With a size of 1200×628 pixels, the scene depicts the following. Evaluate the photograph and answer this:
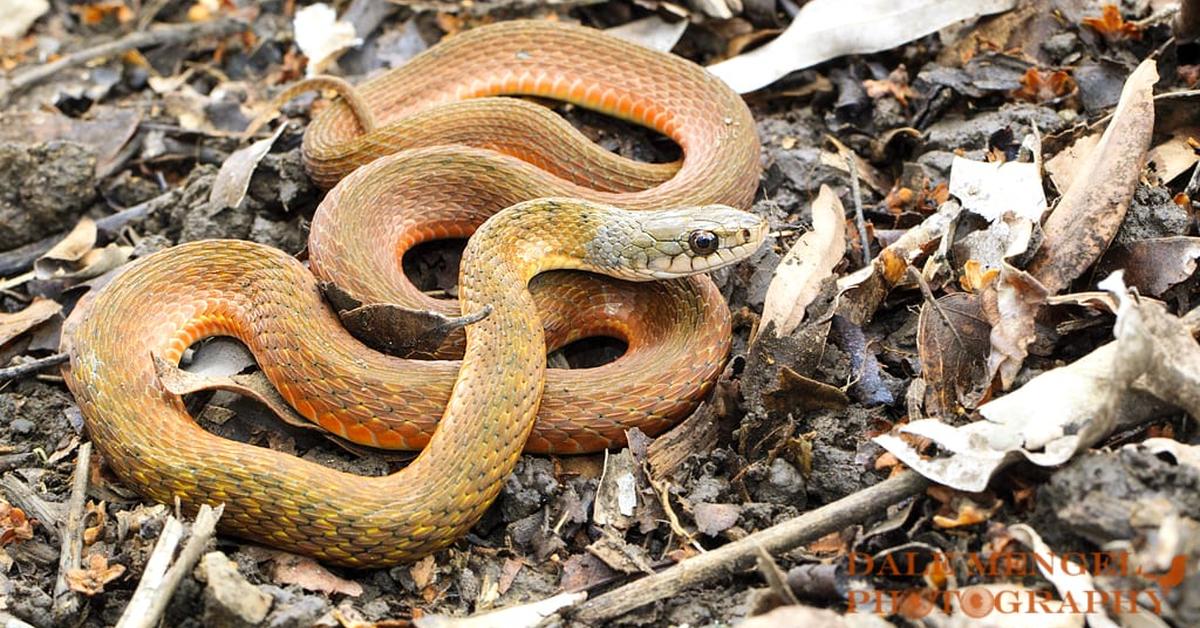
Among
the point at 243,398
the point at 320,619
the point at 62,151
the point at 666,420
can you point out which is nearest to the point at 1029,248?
the point at 666,420

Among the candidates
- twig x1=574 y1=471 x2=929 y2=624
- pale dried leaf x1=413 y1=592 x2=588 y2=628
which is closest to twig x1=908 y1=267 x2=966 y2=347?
twig x1=574 y1=471 x2=929 y2=624

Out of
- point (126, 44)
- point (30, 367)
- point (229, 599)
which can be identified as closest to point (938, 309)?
point (229, 599)

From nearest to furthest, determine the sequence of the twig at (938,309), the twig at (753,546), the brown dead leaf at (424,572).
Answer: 1. the twig at (753,546)
2. the brown dead leaf at (424,572)
3. the twig at (938,309)

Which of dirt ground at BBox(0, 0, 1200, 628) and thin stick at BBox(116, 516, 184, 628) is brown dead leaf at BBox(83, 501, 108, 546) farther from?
thin stick at BBox(116, 516, 184, 628)

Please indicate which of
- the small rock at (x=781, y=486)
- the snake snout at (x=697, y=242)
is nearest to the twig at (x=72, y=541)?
the snake snout at (x=697, y=242)

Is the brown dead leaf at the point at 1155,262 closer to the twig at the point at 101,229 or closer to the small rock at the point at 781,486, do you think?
the small rock at the point at 781,486

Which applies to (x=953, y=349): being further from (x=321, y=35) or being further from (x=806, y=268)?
(x=321, y=35)
